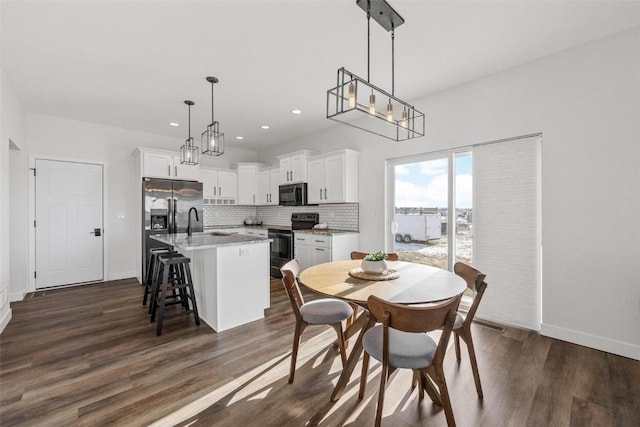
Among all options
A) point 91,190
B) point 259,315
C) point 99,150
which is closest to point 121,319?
point 259,315

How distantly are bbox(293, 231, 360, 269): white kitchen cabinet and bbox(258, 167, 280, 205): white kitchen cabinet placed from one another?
147 cm

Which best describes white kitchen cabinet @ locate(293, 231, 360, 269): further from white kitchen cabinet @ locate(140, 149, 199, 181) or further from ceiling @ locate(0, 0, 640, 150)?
white kitchen cabinet @ locate(140, 149, 199, 181)

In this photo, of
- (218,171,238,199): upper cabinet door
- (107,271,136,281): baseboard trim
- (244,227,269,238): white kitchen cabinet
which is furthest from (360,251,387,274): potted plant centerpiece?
(107,271,136,281): baseboard trim

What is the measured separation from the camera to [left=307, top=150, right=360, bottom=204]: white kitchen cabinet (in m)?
4.63

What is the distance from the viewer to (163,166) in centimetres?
518

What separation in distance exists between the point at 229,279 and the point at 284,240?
7.54ft

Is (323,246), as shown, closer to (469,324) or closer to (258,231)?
(258,231)

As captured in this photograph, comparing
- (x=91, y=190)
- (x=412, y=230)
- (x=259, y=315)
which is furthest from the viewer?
(x=91, y=190)

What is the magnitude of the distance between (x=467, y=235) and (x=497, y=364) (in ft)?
5.23

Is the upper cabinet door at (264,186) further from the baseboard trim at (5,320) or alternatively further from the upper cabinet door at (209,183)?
the baseboard trim at (5,320)

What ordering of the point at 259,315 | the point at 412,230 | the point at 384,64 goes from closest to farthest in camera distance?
the point at 384,64 < the point at 259,315 < the point at 412,230

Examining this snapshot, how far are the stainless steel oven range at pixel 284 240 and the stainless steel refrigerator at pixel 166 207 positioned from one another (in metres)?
1.49

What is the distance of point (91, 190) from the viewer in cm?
498

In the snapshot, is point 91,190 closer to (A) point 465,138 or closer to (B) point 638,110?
(A) point 465,138
